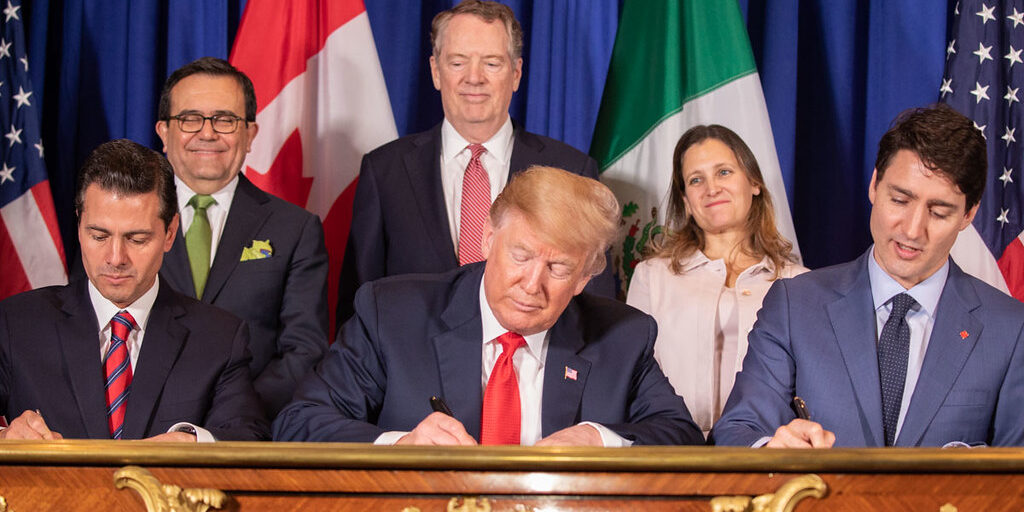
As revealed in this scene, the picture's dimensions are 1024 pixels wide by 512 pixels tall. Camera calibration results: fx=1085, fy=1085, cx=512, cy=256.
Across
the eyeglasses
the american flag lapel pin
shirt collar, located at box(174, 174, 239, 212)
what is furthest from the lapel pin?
the eyeglasses

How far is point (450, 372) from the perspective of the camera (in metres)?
2.38

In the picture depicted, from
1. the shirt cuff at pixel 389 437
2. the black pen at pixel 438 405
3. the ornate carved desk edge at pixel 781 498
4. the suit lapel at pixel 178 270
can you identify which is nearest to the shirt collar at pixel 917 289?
the ornate carved desk edge at pixel 781 498

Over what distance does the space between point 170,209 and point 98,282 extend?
0.24 metres

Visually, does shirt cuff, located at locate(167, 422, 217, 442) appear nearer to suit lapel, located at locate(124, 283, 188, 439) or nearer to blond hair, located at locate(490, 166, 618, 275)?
suit lapel, located at locate(124, 283, 188, 439)

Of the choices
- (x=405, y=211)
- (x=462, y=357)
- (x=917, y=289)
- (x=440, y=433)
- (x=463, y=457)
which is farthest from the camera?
(x=405, y=211)

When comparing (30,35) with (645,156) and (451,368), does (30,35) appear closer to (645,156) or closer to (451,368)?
(645,156)

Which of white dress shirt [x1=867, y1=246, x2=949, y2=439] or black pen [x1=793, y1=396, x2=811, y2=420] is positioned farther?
white dress shirt [x1=867, y1=246, x2=949, y2=439]

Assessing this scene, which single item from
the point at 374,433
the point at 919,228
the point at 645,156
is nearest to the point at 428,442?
the point at 374,433

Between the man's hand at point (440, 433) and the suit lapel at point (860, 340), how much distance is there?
0.92m

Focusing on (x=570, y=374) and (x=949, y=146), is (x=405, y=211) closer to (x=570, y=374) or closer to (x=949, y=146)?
(x=570, y=374)

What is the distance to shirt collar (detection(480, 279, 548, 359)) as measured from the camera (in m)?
2.42

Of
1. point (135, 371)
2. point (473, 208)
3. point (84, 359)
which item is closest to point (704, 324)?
point (473, 208)

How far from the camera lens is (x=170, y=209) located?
2.60 meters

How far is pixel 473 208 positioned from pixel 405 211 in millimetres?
229
